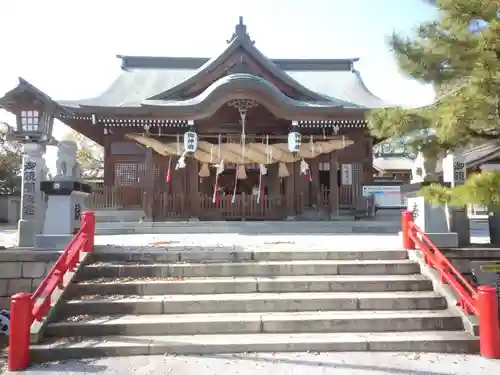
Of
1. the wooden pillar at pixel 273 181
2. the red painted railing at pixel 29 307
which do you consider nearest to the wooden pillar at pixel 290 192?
the wooden pillar at pixel 273 181

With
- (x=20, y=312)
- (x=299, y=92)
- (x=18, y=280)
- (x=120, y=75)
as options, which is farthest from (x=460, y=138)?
(x=120, y=75)

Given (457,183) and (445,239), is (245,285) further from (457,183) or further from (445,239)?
(457,183)

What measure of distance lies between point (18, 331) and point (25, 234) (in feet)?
11.9

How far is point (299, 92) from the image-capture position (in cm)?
1488

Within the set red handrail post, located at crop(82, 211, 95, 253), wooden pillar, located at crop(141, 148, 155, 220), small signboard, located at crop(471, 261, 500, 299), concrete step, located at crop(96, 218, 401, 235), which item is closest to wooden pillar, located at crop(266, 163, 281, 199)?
concrete step, located at crop(96, 218, 401, 235)

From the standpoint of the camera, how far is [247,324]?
501 cm

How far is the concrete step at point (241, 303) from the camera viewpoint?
17.4 ft

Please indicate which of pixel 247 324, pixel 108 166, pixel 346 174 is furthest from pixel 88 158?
pixel 247 324

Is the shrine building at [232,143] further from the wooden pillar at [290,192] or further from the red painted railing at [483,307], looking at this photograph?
the red painted railing at [483,307]

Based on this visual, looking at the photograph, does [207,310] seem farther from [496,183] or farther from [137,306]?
[496,183]

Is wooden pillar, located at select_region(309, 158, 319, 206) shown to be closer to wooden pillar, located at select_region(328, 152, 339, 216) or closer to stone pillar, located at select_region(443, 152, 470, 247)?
wooden pillar, located at select_region(328, 152, 339, 216)

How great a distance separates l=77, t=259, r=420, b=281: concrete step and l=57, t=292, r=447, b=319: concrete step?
1.84 ft

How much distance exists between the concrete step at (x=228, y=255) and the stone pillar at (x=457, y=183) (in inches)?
52.0

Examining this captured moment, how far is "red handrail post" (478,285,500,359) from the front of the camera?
4.52m
